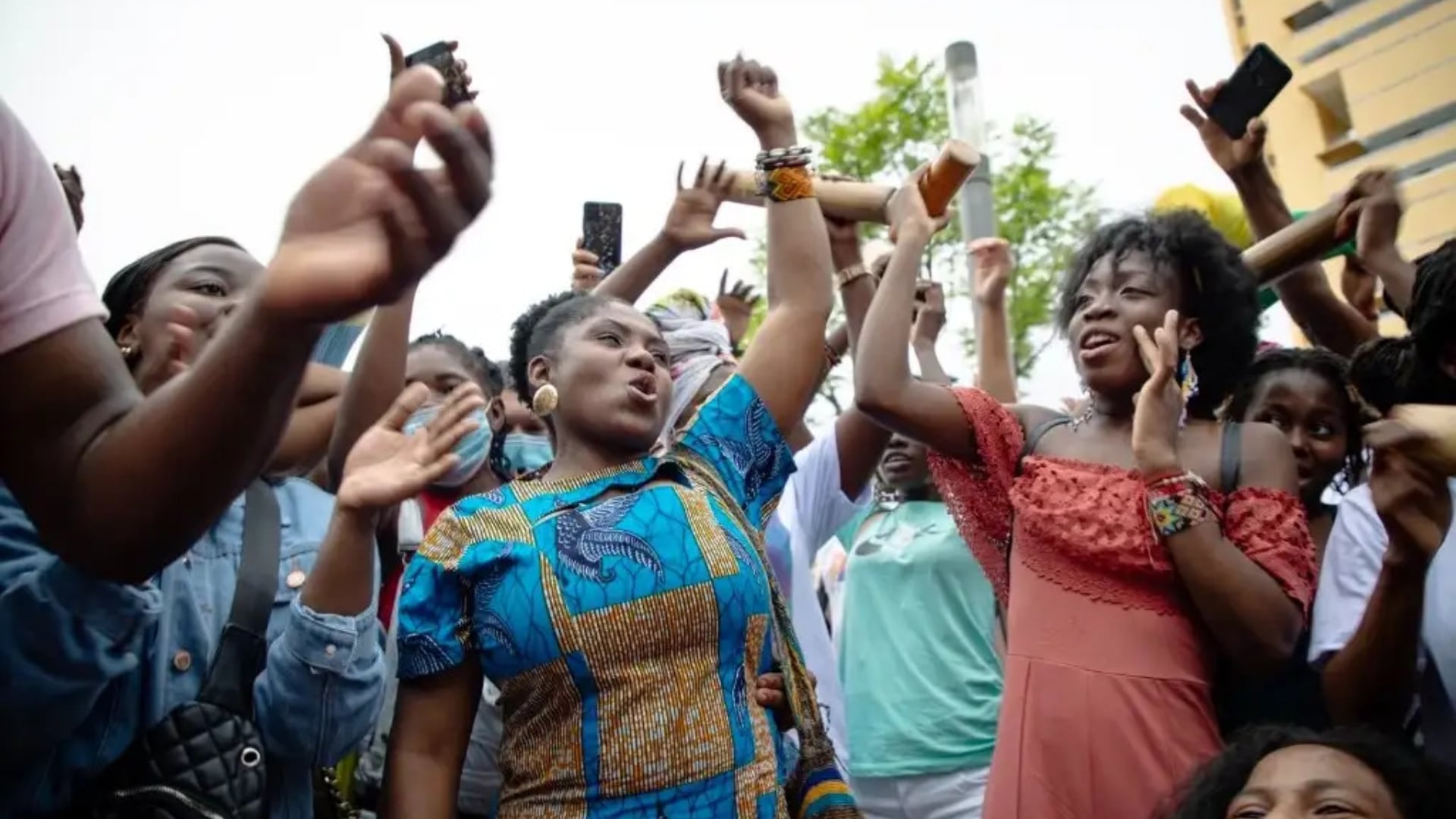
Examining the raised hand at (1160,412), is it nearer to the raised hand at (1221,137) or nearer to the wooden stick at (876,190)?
the wooden stick at (876,190)

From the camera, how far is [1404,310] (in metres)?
2.87

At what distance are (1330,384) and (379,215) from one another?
111 inches

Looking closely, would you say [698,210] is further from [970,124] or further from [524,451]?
[970,124]

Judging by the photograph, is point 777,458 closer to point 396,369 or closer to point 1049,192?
point 396,369

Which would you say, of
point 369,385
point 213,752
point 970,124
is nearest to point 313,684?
point 213,752

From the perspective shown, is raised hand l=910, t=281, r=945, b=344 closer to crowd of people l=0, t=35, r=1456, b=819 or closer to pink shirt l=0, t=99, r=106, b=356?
crowd of people l=0, t=35, r=1456, b=819

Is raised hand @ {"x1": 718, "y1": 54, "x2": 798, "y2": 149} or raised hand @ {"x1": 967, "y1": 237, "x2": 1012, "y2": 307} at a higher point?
raised hand @ {"x1": 718, "y1": 54, "x2": 798, "y2": 149}

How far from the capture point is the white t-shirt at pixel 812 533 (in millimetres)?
3658

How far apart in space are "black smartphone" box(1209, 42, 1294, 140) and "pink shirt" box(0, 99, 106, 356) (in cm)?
301

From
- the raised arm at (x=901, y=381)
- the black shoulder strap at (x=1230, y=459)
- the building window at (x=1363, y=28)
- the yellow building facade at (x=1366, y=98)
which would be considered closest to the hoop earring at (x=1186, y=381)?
the black shoulder strap at (x=1230, y=459)

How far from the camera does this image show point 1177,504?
244cm

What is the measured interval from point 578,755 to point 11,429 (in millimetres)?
1220

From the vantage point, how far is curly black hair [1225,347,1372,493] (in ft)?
10.4

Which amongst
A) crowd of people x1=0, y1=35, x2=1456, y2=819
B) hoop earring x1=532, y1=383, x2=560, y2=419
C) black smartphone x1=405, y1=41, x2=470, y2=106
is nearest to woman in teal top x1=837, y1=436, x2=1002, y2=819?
crowd of people x1=0, y1=35, x2=1456, y2=819
